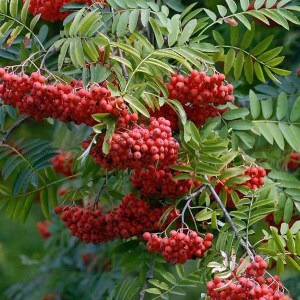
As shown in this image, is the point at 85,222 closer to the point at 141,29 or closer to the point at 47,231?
the point at 141,29

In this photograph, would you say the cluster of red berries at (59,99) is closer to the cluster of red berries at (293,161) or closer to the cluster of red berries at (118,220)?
the cluster of red berries at (118,220)

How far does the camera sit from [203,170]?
2760mm

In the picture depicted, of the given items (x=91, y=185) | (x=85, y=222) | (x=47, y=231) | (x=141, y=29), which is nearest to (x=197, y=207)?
(x=85, y=222)

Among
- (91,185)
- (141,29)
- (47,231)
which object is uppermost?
(141,29)

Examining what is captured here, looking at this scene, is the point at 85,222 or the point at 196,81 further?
the point at 85,222

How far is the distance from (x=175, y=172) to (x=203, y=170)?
9 centimetres

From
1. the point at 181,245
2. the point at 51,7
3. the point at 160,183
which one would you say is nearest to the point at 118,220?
the point at 160,183

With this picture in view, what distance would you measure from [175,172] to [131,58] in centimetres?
40

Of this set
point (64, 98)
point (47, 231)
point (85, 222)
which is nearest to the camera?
point (64, 98)

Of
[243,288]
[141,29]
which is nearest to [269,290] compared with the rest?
[243,288]

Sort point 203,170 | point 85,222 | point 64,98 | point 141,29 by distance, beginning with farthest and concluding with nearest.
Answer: point 141,29 → point 85,222 → point 203,170 → point 64,98

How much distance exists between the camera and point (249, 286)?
2.40m

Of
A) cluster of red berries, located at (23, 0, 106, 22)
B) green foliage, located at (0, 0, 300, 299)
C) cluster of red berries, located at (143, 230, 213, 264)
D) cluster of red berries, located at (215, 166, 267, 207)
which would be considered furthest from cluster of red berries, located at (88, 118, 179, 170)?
cluster of red berries, located at (23, 0, 106, 22)

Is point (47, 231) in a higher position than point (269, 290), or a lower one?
lower
